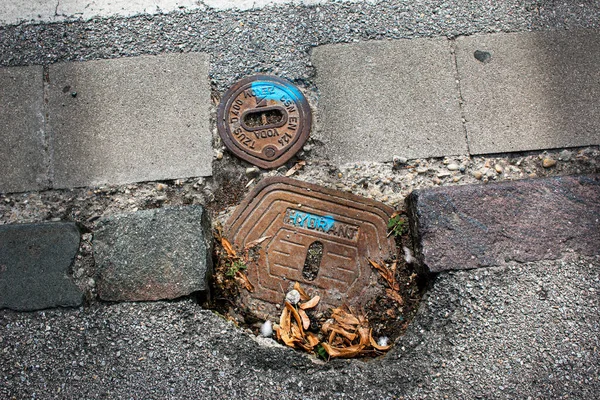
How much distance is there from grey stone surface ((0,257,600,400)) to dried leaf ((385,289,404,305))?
124 millimetres

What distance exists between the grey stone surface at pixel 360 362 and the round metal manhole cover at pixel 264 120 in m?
0.76

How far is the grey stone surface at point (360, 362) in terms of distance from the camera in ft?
6.52

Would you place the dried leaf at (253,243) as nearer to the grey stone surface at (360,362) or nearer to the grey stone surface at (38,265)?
the grey stone surface at (360,362)

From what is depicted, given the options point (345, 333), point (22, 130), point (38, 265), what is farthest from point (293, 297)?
point (22, 130)

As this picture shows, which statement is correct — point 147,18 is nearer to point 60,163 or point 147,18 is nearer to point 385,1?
point 60,163

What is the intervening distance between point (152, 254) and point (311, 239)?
0.68 metres

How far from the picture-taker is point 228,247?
7.57 feet

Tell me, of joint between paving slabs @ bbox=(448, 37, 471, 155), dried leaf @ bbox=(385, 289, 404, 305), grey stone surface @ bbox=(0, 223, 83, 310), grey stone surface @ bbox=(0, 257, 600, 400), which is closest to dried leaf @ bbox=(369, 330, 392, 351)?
grey stone surface @ bbox=(0, 257, 600, 400)

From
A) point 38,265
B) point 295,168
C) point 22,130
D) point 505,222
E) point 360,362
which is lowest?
point 360,362

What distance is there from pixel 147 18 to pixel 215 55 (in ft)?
1.36

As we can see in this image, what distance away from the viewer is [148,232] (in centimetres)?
218

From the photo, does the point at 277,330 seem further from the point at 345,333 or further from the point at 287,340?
the point at 345,333

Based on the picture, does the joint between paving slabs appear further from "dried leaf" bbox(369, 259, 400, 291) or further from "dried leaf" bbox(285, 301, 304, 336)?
"dried leaf" bbox(285, 301, 304, 336)

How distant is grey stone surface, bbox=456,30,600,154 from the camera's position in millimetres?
2424
